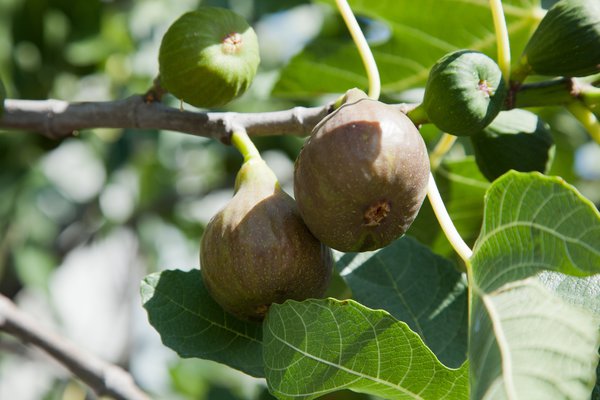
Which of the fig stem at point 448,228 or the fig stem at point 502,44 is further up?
the fig stem at point 502,44

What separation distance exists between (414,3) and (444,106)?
93 cm

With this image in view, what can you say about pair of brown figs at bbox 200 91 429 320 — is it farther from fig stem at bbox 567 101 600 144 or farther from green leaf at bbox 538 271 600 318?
fig stem at bbox 567 101 600 144

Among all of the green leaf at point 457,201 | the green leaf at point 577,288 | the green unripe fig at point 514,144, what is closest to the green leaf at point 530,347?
the green leaf at point 577,288

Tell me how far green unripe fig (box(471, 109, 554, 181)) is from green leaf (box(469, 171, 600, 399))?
1.35ft

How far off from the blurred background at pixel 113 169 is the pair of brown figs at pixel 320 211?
1187 mm

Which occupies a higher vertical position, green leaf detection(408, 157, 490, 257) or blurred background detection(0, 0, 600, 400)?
green leaf detection(408, 157, 490, 257)

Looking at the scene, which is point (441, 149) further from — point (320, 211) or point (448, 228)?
point (320, 211)

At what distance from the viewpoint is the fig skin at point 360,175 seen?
1222 mm

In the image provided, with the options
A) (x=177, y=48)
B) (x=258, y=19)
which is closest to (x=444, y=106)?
(x=177, y=48)

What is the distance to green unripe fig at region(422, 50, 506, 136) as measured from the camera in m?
1.38

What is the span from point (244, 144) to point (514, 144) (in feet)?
1.75

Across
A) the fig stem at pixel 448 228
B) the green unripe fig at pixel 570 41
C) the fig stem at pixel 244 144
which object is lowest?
the fig stem at pixel 244 144

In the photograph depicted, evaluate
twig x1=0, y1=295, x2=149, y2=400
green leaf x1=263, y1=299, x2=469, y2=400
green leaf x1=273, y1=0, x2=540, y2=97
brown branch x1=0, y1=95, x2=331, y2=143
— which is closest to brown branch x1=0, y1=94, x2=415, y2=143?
brown branch x1=0, y1=95, x2=331, y2=143

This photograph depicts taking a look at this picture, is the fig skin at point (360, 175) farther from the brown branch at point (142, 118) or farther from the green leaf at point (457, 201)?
the green leaf at point (457, 201)
